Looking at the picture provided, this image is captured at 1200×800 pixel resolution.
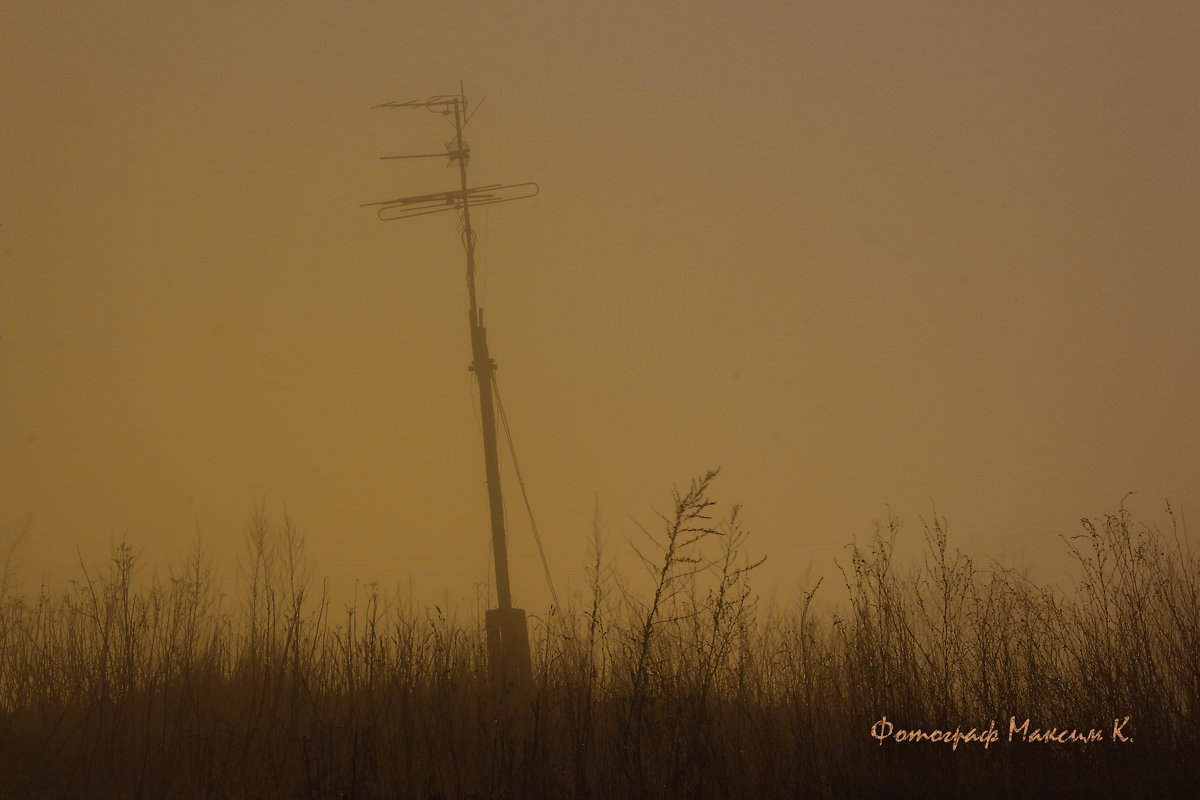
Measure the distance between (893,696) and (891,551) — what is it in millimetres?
1338

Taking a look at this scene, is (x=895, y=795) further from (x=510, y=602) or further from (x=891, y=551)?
A: (x=510, y=602)

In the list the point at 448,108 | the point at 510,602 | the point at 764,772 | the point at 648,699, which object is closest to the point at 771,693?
the point at 764,772

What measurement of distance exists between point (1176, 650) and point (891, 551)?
2.45m

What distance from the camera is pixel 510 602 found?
14188mm

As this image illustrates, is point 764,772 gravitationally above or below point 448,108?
below

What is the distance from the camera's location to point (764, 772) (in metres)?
7.68

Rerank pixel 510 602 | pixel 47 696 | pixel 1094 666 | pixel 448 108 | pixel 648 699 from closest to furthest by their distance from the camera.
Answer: pixel 648 699 < pixel 1094 666 < pixel 47 696 < pixel 510 602 < pixel 448 108

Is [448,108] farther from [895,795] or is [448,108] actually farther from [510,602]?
[895,795]

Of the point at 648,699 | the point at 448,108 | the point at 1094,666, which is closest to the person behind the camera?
the point at 648,699

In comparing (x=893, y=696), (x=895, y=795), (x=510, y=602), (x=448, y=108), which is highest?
(x=448, y=108)

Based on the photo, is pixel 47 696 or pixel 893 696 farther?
pixel 47 696

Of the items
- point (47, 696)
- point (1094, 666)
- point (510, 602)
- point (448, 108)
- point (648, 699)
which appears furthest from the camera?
point (448, 108)

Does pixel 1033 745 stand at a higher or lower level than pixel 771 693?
lower

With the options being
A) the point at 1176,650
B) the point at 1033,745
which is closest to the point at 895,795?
the point at 1033,745
